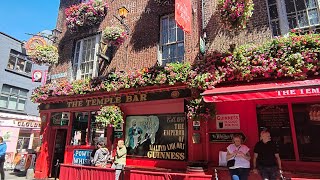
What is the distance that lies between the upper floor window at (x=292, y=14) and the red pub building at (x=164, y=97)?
0.10 feet

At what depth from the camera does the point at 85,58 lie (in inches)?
475

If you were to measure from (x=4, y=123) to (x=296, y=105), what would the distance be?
838 inches

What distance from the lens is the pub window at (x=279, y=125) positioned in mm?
6812

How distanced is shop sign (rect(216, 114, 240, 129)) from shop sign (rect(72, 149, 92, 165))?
19.8 feet

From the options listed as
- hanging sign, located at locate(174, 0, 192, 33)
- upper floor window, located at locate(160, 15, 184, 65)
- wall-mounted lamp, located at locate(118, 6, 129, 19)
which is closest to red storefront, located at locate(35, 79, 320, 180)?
upper floor window, located at locate(160, 15, 184, 65)

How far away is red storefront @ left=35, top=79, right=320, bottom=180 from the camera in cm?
647

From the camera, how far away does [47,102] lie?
39.5ft

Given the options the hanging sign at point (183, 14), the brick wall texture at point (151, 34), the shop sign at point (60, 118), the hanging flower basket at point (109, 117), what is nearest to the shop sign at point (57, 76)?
the brick wall texture at point (151, 34)

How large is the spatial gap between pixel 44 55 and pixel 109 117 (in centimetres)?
538

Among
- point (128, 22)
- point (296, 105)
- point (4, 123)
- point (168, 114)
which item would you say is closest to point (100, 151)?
point (168, 114)

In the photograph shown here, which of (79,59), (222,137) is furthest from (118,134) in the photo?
(79,59)

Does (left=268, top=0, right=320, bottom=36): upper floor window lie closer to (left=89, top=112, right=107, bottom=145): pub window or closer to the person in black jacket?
the person in black jacket

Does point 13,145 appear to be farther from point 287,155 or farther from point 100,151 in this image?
point 287,155

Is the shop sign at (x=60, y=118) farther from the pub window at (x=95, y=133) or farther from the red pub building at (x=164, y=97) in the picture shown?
the pub window at (x=95, y=133)
